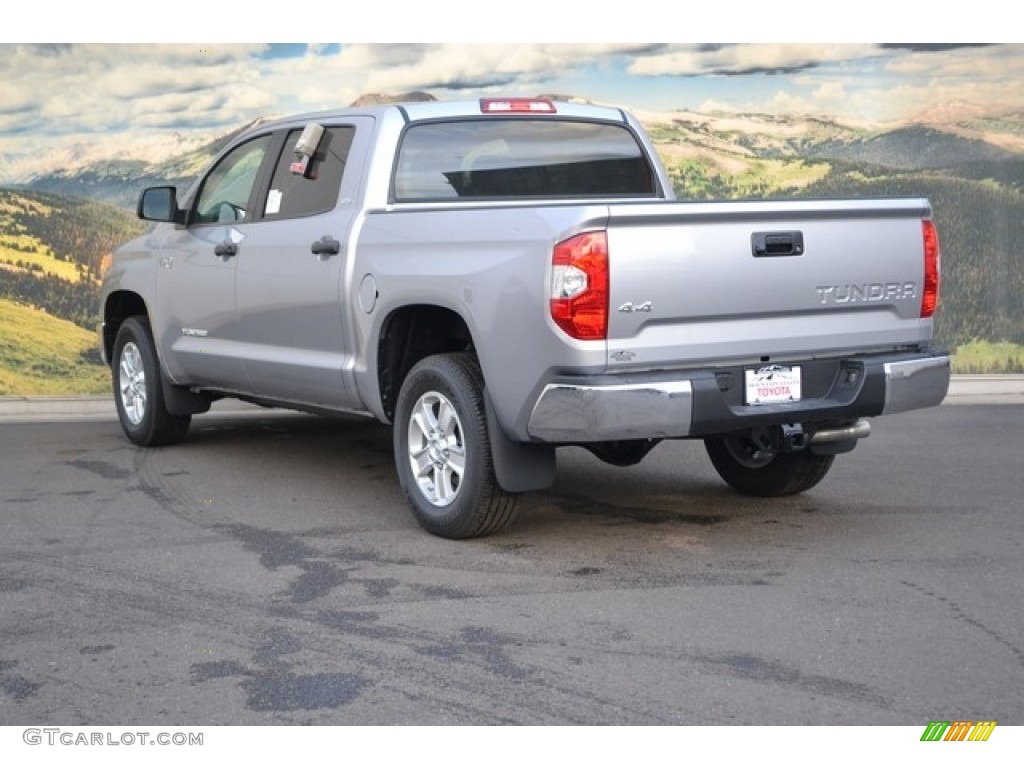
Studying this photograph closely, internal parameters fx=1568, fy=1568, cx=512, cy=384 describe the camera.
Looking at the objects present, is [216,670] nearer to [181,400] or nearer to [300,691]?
[300,691]

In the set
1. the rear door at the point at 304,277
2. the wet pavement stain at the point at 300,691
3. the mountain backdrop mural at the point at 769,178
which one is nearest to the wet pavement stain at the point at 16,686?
the wet pavement stain at the point at 300,691

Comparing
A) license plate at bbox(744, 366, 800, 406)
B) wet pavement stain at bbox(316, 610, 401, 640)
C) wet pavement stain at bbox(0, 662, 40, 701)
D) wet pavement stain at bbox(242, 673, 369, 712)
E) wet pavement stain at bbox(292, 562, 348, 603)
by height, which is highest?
license plate at bbox(744, 366, 800, 406)

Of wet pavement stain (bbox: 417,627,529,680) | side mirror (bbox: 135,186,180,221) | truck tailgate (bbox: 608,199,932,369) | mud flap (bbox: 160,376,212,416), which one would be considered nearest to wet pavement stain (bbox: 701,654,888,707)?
wet pavement stain (bbox: 417,627,529,680)

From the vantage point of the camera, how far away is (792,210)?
645 centimetres

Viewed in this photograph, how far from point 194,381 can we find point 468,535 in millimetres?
2941

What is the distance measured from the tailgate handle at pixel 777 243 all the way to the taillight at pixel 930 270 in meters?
0.76

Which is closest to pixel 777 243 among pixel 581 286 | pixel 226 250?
pixel 581 286

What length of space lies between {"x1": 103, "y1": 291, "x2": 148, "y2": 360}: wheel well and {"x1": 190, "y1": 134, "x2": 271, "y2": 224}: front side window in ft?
3.76

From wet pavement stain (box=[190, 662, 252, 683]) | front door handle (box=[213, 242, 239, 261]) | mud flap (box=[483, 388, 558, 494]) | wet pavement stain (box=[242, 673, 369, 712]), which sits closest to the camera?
wet pavement stain (box=[242, 673, 369, 712])

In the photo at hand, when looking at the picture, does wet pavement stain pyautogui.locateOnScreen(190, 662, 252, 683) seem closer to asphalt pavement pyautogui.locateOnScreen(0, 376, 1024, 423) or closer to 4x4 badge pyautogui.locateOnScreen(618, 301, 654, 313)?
4x4 badge pyautogui.locateOnScreen(618, 301, 654, 313)

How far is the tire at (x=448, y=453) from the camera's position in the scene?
21.9 ft

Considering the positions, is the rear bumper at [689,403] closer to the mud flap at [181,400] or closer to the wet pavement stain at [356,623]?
the wet pavement stain at [356,623]

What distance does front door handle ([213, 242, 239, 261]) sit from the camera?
845 cm
